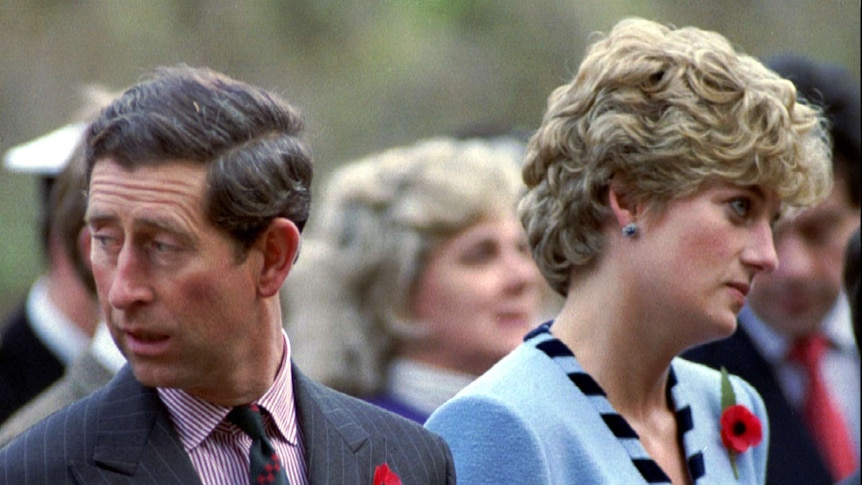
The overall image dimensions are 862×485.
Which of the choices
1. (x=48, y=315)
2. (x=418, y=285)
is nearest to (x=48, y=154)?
(x=48, y=315)

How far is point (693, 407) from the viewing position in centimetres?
393

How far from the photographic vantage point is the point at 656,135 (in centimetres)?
359

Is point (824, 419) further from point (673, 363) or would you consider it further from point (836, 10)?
point (836, 10)

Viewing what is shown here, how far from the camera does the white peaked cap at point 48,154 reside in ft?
18.7

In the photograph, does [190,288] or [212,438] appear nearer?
[190,288]

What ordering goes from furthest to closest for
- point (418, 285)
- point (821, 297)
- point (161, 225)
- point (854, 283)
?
1. point (821, 297)
2. point (418, 285)
3. point (854, 283)
4. point (161, 225)

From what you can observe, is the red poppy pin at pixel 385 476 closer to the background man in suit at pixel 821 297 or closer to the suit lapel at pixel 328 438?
the suit lapel at pixel 328 438

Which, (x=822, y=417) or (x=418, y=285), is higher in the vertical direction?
(x=418, y=285)

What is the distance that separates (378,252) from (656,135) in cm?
229

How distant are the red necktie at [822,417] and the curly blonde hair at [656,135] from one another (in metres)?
2.12

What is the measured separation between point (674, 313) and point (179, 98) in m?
1.27

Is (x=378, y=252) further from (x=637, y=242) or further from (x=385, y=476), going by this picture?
(x=385, y=476)

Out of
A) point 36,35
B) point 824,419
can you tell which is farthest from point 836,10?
point 824,419

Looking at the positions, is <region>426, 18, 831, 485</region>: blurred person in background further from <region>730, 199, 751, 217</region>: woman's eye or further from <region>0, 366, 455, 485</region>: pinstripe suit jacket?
<region>0, 366, 455, 485</region>: pinstripe suit jacket
